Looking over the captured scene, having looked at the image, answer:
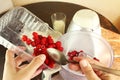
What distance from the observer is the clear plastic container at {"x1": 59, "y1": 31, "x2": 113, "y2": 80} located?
74 cm

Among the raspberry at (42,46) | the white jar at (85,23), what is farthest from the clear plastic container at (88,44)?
the raspberry at (42,46)

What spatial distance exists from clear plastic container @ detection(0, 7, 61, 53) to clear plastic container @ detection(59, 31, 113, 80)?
0.04 m

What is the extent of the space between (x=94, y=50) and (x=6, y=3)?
0.49m

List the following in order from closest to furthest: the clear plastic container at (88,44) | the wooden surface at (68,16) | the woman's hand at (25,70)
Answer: the woman's hand at (25,70), the clear plastic container at (88,44), the wooden surface at (68,16)

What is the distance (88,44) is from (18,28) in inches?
9.9

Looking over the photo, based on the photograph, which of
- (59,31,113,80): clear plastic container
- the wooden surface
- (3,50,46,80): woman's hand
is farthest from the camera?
the wooden surface

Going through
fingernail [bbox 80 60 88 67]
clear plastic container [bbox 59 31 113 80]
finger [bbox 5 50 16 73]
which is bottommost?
clear plastic container [bbox 59 31 113 80]

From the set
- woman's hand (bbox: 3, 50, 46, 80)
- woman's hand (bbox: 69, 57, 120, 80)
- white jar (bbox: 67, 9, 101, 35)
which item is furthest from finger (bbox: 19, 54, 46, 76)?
white jar (bbox: 67, 9, 101, 35)

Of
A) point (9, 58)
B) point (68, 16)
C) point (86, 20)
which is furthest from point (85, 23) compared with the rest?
point (9, 58)

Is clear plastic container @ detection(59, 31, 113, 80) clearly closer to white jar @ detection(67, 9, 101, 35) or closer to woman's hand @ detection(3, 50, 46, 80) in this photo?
white jar @ detection(67, 9, 101, 35)

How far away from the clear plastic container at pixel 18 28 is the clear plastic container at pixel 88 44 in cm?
4

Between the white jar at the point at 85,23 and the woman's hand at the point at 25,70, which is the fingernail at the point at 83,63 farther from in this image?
the white jar at the point at 85,23

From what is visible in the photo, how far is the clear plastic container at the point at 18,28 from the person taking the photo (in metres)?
0.64

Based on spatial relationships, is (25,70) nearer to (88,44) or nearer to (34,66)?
(34,66)
